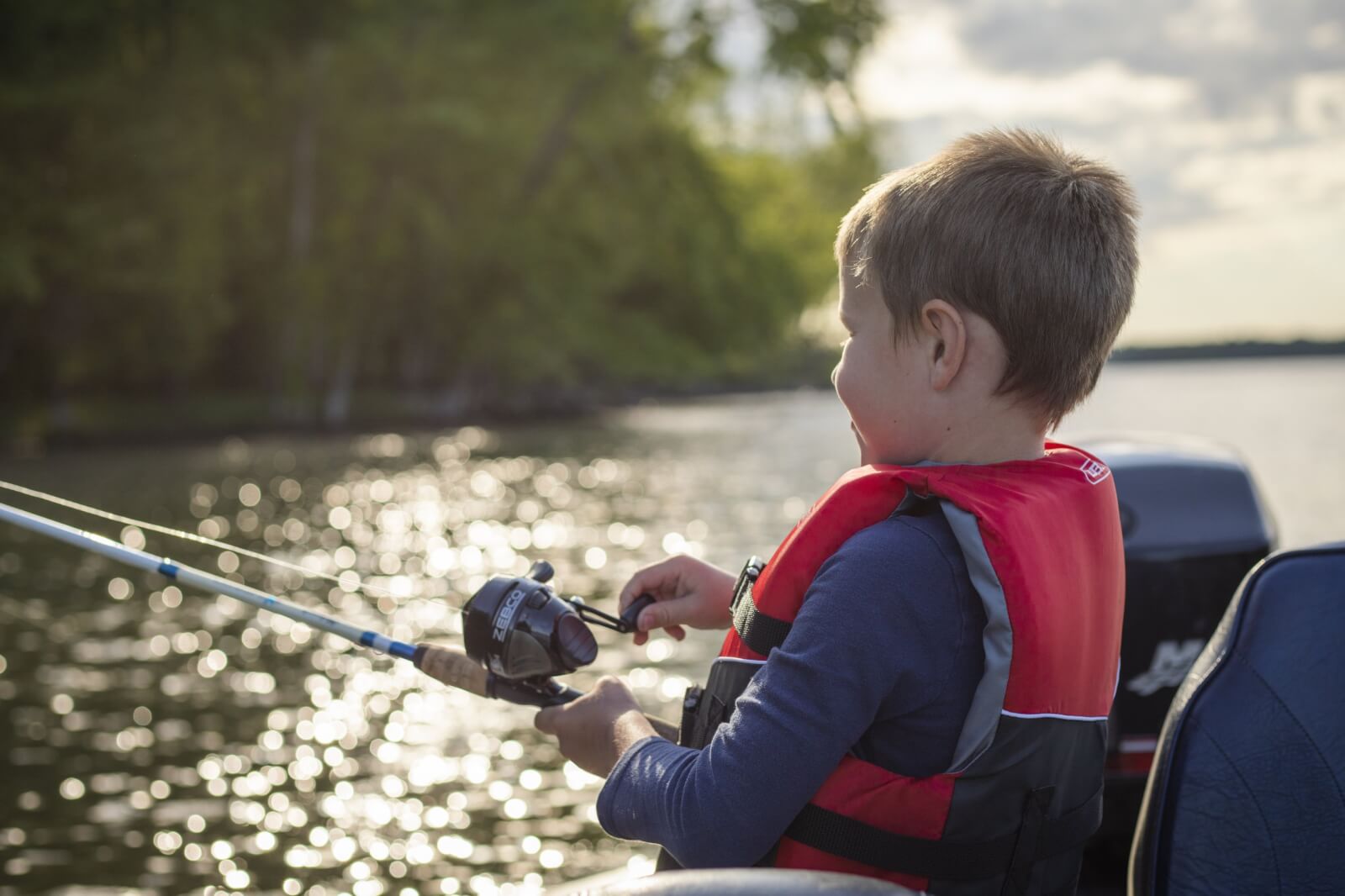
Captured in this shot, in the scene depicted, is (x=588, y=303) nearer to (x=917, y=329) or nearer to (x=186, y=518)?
(x=186, y=518)

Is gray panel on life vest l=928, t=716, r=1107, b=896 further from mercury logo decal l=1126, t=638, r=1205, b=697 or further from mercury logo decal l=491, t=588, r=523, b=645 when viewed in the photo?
mercury logo decal l=1126, t=638, r=1205, b=697

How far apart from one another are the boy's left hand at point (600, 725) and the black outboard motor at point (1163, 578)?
5.79 ft

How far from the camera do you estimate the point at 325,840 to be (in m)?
6.77

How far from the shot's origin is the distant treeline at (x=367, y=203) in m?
30.0

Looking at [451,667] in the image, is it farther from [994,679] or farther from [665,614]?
[994,679]

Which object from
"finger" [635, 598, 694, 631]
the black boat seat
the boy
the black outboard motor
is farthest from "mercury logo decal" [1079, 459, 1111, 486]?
the black outboard motor

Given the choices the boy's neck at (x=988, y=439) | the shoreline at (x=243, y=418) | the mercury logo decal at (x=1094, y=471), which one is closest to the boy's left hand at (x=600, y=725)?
the boy's neck at (x=988, y=439)

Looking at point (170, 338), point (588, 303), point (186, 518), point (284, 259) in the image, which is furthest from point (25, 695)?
point (588, 303)

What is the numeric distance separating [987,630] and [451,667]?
1.18 m

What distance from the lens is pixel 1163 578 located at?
11.1ft

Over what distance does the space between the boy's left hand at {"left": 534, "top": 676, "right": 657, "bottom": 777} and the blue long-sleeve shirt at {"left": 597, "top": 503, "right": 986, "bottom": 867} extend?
0.79 ft

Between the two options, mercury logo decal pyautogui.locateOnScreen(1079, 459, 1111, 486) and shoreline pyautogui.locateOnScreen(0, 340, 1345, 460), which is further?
shoreline pyautogui.locateOnScreen(0, 340, 1345, 460)

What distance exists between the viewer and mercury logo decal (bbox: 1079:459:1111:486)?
5.60ft

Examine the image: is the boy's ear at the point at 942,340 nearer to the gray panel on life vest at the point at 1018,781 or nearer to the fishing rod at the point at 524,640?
the gray panel on life vest at the point at 1018,781
